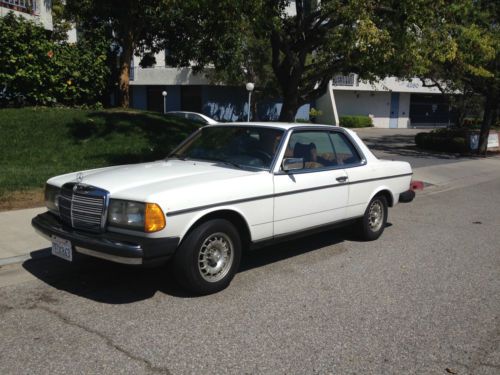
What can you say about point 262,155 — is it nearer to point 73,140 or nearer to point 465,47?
point 73,140

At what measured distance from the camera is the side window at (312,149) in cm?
569

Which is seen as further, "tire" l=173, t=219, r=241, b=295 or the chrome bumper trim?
"tire" l=173, t=219, r=241, b=295

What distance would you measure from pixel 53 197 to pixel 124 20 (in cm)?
1289

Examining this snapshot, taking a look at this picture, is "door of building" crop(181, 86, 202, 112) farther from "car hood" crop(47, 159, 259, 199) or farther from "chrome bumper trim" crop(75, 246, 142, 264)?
"chrome bumper trim" crop(75, 246, 142, 264)

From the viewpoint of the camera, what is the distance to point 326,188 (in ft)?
19.0

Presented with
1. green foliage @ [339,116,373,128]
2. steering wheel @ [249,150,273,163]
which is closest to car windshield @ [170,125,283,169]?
steering wheel @ [249,150,273,163]

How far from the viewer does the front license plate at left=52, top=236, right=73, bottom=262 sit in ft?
15.0

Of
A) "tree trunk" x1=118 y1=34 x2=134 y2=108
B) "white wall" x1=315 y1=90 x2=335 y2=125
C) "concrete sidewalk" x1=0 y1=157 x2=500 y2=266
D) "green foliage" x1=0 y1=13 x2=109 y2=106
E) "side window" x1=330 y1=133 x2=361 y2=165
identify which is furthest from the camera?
"white wall" x1=315 y1=90 x2=335 y2=125

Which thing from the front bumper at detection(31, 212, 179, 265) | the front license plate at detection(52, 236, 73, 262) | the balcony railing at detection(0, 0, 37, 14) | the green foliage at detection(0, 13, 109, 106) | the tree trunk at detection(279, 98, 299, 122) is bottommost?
the front license plate at detection(52, 236, 73, 262)

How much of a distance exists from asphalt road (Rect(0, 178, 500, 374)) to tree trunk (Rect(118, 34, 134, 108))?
12.4 m

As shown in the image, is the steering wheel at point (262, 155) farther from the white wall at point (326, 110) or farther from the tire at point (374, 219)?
the white wall at point (326, 110)

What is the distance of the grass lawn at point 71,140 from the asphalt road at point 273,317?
430 cm

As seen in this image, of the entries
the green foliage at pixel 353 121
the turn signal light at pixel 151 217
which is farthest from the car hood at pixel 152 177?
the green foliage at pixel 353 121

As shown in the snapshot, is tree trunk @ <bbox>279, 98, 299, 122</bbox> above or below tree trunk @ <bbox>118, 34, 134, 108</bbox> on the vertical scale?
below
